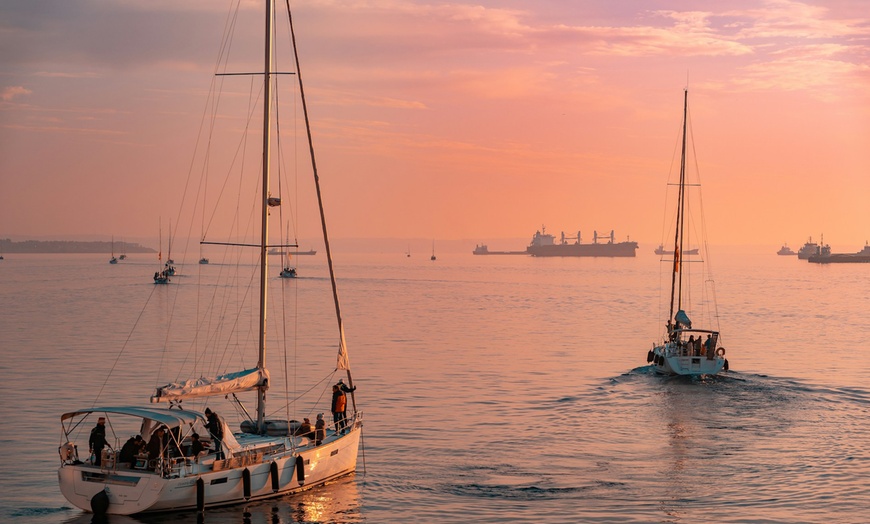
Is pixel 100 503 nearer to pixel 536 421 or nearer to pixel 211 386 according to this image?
pixel 211 386

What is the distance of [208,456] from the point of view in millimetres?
30703

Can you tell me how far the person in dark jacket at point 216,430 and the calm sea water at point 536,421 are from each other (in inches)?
79.1

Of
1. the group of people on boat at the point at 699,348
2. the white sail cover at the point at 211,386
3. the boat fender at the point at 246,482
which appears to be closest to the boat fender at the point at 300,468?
the boat fender at the point at 246,482

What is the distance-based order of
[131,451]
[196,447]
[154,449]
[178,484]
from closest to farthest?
1. [178,484]
2. [154,449]
3. [131,451]
4. [196,447]

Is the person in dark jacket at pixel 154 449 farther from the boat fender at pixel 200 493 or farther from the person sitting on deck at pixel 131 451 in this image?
the boat fender at pixel 200 493

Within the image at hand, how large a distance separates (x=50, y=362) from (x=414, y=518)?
47.8m

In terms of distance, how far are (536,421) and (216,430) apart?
928 inches

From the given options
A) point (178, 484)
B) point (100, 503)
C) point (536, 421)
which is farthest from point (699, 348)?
point (100, 503)

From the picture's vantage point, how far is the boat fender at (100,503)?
2881 centimetres

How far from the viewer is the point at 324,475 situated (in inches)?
1366

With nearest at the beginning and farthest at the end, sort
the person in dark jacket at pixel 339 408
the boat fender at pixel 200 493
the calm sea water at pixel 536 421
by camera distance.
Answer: the boat fender at pixel 200 493 < the calm sea water at pixel 536 421 < the person in dark jacket at pixel 339 408

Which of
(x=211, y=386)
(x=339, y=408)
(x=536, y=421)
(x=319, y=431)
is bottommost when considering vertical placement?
(x=536, y=421)

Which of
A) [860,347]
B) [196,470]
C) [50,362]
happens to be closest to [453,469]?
[196,470]

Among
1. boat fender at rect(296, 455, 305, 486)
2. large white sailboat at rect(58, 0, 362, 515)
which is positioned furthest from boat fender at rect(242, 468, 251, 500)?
boat fender at rect(296, 455, 305, 486)
